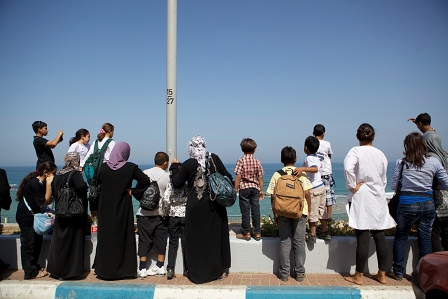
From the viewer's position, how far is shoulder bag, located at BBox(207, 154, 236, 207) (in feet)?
15.0

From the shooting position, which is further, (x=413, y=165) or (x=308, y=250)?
(x=308, y=250)

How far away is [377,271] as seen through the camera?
16.6ft

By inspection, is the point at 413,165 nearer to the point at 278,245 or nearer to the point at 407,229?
the point at 407,229

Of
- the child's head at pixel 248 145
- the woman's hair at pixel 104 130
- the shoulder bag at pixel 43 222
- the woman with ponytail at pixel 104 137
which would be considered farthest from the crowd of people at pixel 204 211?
the woman's hair at pixel 104 130

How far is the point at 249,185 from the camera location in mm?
5273

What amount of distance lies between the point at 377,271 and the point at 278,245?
1553mm

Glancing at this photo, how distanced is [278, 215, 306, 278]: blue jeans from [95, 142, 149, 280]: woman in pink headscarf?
2082mm

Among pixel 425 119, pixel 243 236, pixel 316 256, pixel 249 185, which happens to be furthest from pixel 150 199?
pixel 425 119

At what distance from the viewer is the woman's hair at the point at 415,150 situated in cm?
447

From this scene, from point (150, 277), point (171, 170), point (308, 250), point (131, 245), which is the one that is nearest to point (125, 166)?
point (171, 170)

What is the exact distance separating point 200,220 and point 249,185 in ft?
3.38

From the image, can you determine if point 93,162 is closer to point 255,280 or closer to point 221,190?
point 221,190

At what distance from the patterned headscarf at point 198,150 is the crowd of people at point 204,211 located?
0.05 feet

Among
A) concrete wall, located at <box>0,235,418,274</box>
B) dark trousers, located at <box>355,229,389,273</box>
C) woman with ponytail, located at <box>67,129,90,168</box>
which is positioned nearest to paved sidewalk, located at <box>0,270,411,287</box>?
concrete wall, located at <box>0,235,418,274</box>
